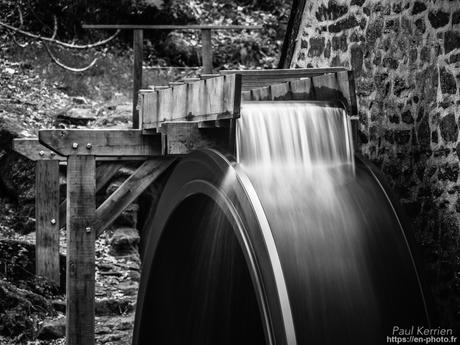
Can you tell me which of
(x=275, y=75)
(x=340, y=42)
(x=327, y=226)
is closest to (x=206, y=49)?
(x=340, y=42)

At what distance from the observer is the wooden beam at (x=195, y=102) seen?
21.0 ft

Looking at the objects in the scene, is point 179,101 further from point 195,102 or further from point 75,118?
point 75,118

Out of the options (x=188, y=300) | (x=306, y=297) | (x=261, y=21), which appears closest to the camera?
(x=306, y=297)

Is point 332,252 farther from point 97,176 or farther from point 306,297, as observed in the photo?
point 97,176

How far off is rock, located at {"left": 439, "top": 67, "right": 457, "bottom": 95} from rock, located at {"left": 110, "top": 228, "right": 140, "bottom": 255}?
593 centimetres

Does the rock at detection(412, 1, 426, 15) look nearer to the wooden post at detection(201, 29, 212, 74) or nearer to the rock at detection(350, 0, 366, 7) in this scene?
the rock at detection(350, 0, 366, 7)


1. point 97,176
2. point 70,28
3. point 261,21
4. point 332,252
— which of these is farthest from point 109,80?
point 332,252

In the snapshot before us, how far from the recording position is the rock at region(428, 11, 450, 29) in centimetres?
694

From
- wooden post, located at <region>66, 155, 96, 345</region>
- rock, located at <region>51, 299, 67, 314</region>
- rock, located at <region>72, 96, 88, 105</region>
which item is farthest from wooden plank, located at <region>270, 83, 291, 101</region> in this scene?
rock, located at <region>72, 96, 88, 105</region>

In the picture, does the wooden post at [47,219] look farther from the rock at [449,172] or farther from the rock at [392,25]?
the rock at [449,172]

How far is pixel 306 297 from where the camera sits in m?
5.90

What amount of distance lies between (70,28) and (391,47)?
386 inches

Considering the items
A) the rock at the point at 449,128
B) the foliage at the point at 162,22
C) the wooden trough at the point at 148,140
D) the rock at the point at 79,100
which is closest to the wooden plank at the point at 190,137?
the wooden trough at the point at 148,140

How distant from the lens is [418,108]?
24.0 ft
